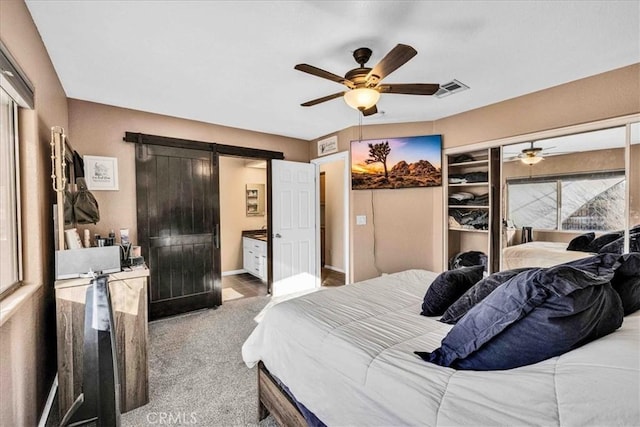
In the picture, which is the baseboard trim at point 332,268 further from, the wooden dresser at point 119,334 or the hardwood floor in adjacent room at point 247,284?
the wooden dresser at point 119,334

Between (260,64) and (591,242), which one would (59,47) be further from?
(591,242)

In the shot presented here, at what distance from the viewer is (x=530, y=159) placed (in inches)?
117

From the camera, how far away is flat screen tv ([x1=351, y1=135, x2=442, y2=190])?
12.4ft

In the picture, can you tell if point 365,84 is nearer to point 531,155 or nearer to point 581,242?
point 531,155

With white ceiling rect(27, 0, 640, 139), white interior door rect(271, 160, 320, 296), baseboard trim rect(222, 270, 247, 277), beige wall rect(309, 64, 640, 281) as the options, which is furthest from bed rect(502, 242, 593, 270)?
baseboard trim rect(222, 270, 247, 277)

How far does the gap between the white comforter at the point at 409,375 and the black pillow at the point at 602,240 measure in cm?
180

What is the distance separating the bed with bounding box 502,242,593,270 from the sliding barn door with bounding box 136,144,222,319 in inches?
143

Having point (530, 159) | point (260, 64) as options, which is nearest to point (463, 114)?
point (530, 159)

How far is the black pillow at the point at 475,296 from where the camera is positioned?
1461 mm

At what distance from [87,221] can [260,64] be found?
1988 millimetres

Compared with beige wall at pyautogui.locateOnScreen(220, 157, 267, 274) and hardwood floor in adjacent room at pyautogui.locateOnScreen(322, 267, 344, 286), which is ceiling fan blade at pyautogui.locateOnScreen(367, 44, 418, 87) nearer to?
hardwood floor in adjacent room at pyautogui.locateOnScreen(322, 267, 344, 286)

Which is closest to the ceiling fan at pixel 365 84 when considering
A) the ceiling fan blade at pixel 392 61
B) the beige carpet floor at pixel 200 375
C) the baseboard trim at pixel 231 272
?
the ceiling fan blade at pixel 392 61

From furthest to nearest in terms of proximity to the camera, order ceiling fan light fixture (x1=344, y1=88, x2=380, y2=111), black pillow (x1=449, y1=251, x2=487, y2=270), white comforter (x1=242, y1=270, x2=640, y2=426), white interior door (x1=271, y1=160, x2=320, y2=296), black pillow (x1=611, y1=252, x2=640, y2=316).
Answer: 1. white interior door (x1=271, y1=160, x2=320, y2=296)
2. black pillow (x1=449, y1=251, x2=487, y2=270)
3. ceiling fan light fixture (x1=344, y1=88, x2=380, y2=111)
4. black pillow (x1=611, y1=252, x2=640, y2=316)
5. white comforter (x1=242, y1=270, x2=640, y2=426)

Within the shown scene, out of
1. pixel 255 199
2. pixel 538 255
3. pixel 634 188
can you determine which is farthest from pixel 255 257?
pixel 634 188
